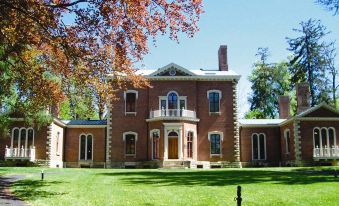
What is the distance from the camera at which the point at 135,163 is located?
36.5m

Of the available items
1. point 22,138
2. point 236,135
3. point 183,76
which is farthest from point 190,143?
point 22,138

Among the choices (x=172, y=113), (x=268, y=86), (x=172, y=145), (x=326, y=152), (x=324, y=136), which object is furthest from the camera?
(x=268, y=86)

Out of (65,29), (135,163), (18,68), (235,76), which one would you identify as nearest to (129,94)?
(135,163)

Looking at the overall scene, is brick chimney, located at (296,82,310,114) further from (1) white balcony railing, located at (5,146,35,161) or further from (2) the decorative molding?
(1) white balcony railing, located at (5,146,35,161)

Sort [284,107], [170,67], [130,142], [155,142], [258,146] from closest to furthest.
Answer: [155,142], [170,67], [130,142], [258,146], [284,107]

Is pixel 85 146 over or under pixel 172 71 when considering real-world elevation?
under

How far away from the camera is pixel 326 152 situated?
3438 cm

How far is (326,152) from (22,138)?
24497 millimetres

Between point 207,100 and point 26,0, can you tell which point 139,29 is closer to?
point 26,0

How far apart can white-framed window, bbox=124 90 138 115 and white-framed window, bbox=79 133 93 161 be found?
4.35 metres

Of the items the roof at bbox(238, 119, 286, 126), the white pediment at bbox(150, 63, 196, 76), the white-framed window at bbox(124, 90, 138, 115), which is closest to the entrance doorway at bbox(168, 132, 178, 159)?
the white-framed window at bbox(124, 90, 138, 115)

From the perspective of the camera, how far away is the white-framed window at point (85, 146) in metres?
38.2

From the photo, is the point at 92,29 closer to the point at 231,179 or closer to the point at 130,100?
the point at 231,179

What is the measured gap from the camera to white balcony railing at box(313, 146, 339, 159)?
112 feet
